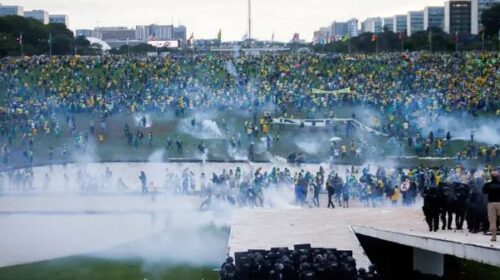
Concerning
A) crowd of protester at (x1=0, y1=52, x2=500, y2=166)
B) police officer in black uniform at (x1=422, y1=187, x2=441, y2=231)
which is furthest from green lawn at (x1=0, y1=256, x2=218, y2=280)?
crowd of protester at (x1=0, y1=52, x2=500, y2=166)

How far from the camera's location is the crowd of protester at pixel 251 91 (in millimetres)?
49119

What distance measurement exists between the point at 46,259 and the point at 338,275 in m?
12.3

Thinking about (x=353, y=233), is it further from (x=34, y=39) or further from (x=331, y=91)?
(x=34, y=39)

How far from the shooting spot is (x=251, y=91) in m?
61.5

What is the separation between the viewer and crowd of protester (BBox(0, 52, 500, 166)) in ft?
161

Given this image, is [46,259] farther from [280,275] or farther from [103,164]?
[103,164]

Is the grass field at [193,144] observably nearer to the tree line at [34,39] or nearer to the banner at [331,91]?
the banner at [331,91]

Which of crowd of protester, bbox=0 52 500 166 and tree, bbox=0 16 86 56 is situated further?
tree, bbox=0 16 86 56

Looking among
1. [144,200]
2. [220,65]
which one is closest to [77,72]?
[220,65]

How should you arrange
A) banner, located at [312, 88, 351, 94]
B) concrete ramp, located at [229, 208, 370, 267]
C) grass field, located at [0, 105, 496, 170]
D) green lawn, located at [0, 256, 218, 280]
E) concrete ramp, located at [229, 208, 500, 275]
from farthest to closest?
banner, located at [312, 88, 351, 94]
grass field, located at [0, 105, 496, 170]
green lawn, located at [0, 256, 218, 280]
concrete ramp, located at [229, 208, 370, 267]
concrete ramp, located at [229, 208, 500, 275]

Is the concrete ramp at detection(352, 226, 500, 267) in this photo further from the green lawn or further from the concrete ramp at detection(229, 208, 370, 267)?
the green lawn

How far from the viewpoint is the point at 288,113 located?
180ft

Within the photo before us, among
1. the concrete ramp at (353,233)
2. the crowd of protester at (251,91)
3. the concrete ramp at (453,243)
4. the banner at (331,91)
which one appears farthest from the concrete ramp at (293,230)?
the banner at (331,91)

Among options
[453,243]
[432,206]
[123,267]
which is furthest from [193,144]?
[453,243]
